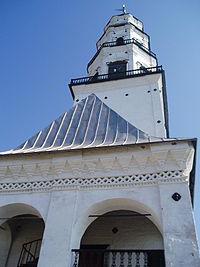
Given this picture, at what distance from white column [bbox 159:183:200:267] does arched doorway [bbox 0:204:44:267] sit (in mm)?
3734

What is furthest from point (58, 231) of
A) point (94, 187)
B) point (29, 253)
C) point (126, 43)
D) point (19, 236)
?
point (126, 43)

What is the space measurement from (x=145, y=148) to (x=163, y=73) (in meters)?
9.39

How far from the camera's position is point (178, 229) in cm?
779

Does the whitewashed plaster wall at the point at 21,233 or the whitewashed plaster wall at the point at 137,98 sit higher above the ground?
the whitewashed plaster wall at the point at 137,98

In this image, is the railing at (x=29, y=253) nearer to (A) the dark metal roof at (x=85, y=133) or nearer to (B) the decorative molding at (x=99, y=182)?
(B) the decorative molding at (x=99, y=182)

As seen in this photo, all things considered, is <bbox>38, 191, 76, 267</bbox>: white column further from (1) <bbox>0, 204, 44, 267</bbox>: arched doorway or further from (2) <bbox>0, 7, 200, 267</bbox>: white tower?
(1) <bbox>0, 204, 44, 267</bbox>: arched doorway

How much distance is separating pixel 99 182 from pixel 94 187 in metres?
0.19

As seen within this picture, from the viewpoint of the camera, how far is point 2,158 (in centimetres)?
1005

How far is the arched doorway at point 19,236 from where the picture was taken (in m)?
9.74

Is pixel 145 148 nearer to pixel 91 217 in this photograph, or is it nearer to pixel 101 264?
pixel 91 217

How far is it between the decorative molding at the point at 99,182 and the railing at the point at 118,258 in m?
1.74

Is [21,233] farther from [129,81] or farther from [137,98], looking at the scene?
[129,81]

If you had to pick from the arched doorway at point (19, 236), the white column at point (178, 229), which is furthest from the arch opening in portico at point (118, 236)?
the arched doorway at point (19, 236)

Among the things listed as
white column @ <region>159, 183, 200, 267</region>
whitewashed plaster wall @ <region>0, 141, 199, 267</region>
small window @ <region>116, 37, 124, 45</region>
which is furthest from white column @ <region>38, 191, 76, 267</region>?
small window @ <region>116, 37, 124, 45</region>
